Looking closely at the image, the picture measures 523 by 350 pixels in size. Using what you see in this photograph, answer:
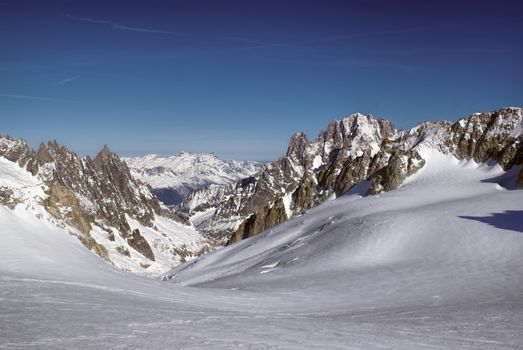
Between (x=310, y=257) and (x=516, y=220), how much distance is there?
17.3 m

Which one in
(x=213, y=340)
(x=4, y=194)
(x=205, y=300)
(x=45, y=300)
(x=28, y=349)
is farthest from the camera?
(x=4, y=194)

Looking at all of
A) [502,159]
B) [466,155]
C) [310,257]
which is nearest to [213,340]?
[310,257]

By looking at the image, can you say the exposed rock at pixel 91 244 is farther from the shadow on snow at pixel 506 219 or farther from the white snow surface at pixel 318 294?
the shadow on snow at pixel 506 219

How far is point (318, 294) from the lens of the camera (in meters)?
25.1

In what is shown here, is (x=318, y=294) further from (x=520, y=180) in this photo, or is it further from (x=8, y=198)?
(x=520, y=180)

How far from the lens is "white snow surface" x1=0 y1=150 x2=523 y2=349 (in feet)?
39.2

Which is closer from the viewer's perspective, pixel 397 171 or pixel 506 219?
pixel 506 219

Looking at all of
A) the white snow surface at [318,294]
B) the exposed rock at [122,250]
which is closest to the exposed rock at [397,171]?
the white snow surface at [318,294]

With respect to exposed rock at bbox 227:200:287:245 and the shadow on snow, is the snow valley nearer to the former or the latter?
the shadow on snow

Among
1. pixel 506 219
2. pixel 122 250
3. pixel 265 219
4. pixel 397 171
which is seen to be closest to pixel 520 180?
pixel 397 171

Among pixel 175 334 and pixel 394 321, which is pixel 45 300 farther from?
pixel 394 321

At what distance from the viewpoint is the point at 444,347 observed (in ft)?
39.2

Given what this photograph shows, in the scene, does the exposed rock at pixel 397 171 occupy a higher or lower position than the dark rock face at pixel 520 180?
higher

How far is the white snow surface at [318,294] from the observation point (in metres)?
12.0
